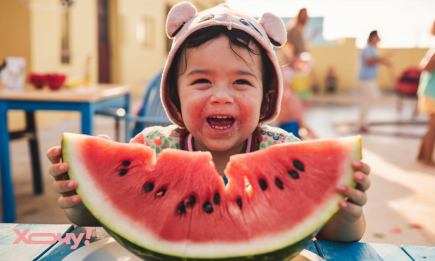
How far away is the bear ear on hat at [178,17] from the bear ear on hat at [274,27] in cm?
30

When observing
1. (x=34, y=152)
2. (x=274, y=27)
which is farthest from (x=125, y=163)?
(x=34, y=152)

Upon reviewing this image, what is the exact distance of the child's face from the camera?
1.23 m

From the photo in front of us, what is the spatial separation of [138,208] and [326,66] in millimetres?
22361

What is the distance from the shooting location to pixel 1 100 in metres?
2.50

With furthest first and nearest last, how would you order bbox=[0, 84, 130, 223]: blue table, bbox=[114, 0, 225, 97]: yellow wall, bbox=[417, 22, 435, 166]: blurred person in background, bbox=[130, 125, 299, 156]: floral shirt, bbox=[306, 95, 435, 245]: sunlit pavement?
1. bbox=[114, 0, 225, 97]: yellow wall
2. bbox=[417, 22, 435, 166]: blurred person in background
3. bbox=[306, 95, 435, 245]: sunlit pavement
4. bbox=[0, 84, 130, 223]: blue table
5. bbox=[130, 125, 299, 156]: floral shirt

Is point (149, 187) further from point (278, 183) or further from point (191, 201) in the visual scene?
point (278, 183)

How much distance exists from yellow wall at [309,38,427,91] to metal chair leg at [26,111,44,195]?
2004cm

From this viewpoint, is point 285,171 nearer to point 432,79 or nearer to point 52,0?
point 432,79

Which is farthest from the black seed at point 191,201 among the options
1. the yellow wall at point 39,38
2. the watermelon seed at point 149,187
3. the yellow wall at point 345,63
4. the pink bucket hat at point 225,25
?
the yellow wall at point 345,63

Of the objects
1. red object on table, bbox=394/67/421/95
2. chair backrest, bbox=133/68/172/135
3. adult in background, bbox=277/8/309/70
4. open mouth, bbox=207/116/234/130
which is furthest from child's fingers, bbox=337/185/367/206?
red object on table, bbox=394/67/421/95

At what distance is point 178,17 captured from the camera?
1434 millimetres

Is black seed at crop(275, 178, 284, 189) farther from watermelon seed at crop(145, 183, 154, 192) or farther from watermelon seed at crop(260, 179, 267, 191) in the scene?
watermelon seed at crop(145, 183, 154, 192)

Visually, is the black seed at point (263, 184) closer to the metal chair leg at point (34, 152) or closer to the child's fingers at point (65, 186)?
the child's fingers at point (65, 186)

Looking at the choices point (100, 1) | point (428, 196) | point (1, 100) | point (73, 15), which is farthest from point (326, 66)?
point (1, 100)
